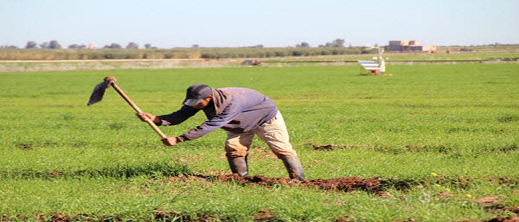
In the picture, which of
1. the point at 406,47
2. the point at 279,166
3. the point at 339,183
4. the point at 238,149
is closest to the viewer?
the point at 339,183

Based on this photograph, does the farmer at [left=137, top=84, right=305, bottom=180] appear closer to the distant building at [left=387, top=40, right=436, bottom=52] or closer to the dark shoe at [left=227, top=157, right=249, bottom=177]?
the dark shoe at [left=227, top=157, right=249, bottom=177]

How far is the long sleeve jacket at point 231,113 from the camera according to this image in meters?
7.27

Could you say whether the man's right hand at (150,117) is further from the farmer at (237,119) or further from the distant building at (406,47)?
the distant building at (406,47)

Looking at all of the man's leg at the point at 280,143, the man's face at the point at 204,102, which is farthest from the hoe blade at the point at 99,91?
the man's leg at the point at 280,143

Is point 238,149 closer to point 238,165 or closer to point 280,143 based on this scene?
point 238,165

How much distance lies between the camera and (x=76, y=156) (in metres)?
10.3

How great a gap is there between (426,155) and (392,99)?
12.6 m

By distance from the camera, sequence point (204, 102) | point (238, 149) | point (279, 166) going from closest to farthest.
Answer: point (204, 102) → point (238, 149) → point (279, 166)

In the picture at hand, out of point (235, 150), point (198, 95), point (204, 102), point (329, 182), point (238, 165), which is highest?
point (198, 95)

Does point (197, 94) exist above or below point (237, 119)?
above

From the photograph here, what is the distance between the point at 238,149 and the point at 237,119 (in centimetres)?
68

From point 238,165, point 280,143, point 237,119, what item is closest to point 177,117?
point 237,119

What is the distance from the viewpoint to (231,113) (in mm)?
7371

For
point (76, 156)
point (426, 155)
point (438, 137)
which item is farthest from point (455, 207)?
point (76, 156)
